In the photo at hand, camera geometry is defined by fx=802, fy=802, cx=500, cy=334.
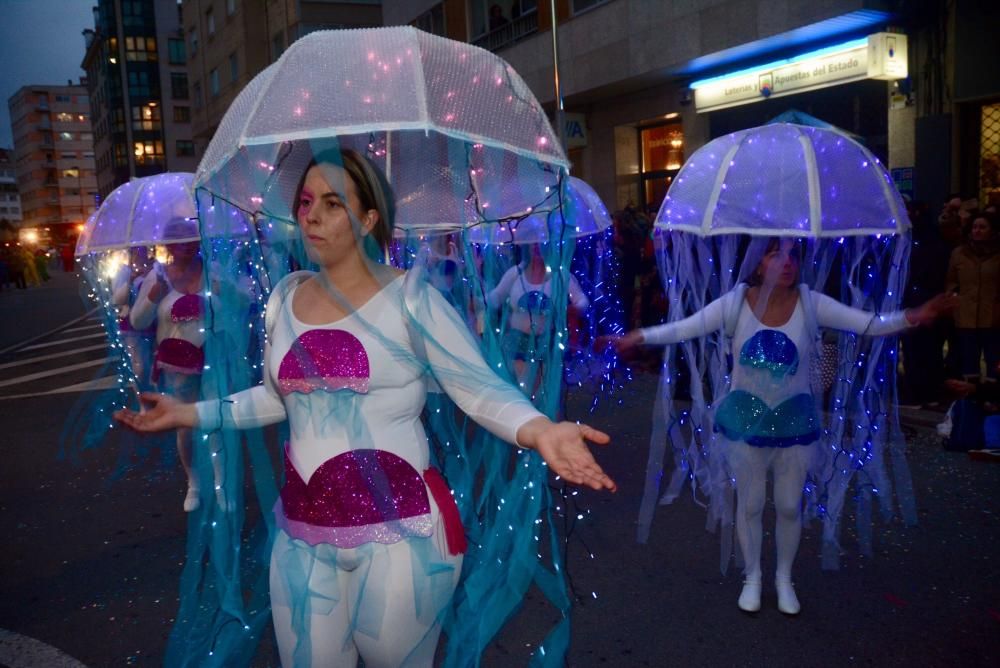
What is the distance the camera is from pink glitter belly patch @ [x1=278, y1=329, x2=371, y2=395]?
2.00 meters

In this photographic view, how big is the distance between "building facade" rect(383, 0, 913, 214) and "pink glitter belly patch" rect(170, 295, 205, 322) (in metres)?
7.86

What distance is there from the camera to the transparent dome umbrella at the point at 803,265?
3.70 metres

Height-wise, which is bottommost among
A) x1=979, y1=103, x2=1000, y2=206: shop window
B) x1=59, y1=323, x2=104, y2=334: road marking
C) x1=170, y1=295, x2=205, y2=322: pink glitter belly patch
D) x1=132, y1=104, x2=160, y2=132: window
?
x1=59, y1=323, x2=104, y2=334: road marking

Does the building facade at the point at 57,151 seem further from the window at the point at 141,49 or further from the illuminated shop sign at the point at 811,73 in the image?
the illuminated shop sign at the point at 811,73

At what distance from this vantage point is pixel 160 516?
5.64 meters

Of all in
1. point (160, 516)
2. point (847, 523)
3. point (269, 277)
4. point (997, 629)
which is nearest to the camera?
point (269, 277)

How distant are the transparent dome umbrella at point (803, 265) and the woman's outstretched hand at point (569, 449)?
2.23 m

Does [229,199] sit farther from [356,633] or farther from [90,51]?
[90,51]

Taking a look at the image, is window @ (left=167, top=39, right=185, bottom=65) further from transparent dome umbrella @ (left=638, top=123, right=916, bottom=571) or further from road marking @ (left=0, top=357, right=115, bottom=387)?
transparent dome umbrella @ (left=638, top=123, right=916, bottom=571)

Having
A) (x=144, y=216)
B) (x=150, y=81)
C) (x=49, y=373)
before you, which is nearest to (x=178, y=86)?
(x=150, y=81)

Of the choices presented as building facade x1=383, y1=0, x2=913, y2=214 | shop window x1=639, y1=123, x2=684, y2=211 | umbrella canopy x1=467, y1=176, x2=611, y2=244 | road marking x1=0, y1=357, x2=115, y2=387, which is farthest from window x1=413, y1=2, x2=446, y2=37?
umbrella canopy x1=467, y1=176, x2=611, y2=244

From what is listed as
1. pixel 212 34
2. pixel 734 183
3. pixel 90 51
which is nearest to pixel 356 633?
pixel 734 183

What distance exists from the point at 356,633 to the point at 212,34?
4215cm

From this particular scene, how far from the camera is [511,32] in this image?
59.2 ft
